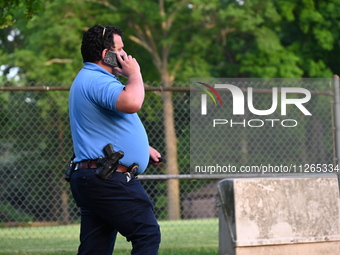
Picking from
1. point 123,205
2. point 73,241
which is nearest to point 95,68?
point 123,205

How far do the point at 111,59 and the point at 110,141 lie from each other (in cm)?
56

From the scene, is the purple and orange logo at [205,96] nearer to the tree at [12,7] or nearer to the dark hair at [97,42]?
the tree at [12,7]

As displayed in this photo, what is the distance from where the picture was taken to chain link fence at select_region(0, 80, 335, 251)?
10086 millimetres

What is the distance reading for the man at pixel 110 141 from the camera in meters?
4.43

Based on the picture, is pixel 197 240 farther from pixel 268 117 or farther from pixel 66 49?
pixel 66 49

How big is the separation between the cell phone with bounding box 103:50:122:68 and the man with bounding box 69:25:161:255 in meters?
0.02

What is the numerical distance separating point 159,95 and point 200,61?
55.9 ft

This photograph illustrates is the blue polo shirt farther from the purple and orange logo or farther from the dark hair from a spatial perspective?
the purple and orange logo

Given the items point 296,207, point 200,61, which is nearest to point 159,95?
point 296,207

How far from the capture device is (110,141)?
14.8ft

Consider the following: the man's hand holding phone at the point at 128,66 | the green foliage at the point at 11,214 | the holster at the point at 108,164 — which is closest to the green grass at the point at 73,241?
the green foliage at the point at 11,214

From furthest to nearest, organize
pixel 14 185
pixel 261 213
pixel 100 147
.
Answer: pixel 14 185
pixel 261 213
pixel 100 147

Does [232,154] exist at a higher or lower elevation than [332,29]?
lower

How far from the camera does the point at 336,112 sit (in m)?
9.48
